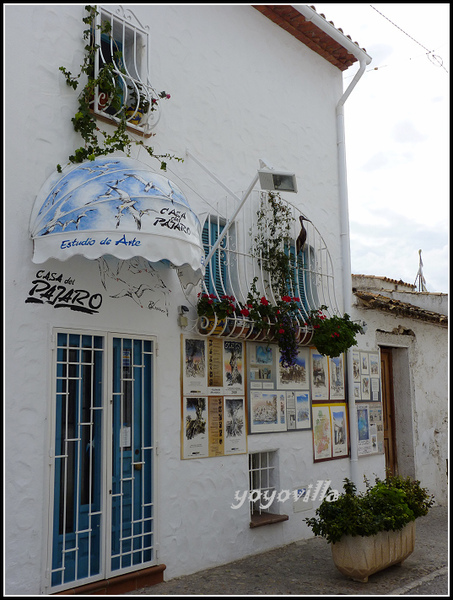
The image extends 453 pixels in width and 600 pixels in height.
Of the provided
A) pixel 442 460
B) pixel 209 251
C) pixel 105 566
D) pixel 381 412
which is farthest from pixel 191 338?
pixel 442 460

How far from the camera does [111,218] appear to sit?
5199 millimetres

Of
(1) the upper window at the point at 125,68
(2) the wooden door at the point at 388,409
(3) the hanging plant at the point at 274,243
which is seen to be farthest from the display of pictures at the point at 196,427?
(2) the wooden door at the point at 388,409

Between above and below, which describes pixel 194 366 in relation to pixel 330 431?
above

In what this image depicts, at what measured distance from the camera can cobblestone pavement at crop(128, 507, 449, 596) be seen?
597cm

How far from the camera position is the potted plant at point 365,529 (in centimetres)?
600

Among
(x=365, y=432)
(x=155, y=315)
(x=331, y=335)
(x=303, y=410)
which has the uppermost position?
(x=155, y=315)

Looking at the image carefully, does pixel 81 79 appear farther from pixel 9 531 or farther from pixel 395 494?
pixel 395 494

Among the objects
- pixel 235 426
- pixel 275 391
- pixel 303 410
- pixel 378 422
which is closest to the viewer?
pixel 235 426

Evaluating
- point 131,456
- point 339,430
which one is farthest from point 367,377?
point 131,456

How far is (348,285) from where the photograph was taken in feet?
31.8

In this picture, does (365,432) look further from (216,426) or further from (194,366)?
(194,366)

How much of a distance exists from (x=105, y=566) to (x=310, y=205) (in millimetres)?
5923

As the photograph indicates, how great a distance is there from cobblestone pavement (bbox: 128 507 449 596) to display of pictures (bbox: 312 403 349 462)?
4.67 feet

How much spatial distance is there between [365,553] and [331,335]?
2.85 meters
